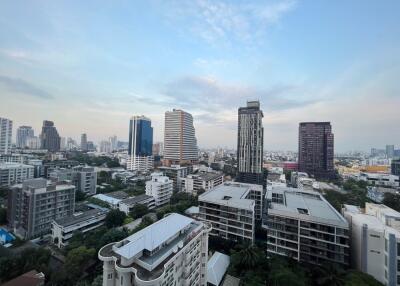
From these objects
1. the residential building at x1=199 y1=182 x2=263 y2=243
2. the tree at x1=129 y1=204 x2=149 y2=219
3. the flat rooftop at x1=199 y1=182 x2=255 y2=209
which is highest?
the flat rooftop at x1=199 y1=182 x2=255 y2=209

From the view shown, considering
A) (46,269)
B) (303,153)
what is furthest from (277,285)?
(303,153)

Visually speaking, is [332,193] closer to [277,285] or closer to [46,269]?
[277,285]

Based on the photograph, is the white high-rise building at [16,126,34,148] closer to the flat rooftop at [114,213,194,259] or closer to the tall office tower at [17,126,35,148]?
the tall office tower at [17,126,35,148]

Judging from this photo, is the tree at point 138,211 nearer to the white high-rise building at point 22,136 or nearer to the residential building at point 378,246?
the residential building at point 378,246

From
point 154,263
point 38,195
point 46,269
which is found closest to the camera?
point 154,263

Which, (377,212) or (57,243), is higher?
(377,212)

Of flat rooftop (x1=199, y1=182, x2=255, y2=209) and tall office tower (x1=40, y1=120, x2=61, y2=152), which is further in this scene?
tall office tower (x1=40, y1=120, x2=61, y2=152)

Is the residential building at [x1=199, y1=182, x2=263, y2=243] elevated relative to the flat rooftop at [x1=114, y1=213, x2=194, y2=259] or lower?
lower

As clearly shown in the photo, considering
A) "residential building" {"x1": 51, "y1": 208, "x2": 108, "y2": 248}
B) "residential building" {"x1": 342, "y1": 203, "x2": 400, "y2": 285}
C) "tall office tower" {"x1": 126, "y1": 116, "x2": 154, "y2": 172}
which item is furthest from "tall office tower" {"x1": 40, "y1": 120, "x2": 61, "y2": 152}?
"residential building" {"x1": 342, "y1": 203, "x2": 400, "y2": 285}

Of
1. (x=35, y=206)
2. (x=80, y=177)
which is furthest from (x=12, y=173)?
(x=35, y=206)
